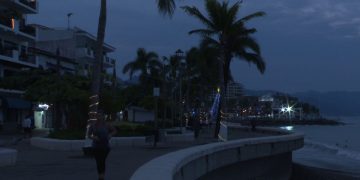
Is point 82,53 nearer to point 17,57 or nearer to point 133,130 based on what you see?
point 17,57

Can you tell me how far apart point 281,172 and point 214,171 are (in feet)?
30.2

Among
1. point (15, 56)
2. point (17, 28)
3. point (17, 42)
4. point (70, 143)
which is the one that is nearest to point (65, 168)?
point (70, 143)

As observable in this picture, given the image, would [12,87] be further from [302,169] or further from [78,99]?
[302,169]

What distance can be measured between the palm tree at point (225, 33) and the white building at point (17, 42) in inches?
889

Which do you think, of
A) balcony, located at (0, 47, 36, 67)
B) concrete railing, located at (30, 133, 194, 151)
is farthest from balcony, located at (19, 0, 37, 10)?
concrete railing, located at (30, 133, 194, 151)

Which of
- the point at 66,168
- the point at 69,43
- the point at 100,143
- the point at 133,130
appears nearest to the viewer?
the point at 100,143

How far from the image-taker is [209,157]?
564 inches

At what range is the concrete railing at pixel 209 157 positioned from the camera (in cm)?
919

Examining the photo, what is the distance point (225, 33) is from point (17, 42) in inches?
1221

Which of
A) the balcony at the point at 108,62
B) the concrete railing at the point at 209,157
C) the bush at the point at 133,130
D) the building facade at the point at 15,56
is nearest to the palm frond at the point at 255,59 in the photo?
the bush at the point at 133,130

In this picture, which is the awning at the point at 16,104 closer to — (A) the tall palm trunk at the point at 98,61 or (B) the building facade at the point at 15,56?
(B) the building facade at the point at 15,56

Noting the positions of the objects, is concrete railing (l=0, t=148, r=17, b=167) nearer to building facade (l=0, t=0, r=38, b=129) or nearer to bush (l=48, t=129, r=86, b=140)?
bush (l=48, t=129, r=86, b=140)

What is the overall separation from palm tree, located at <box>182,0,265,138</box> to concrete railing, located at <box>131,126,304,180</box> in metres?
10.3

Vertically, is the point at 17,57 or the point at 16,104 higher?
the point at 17,57
